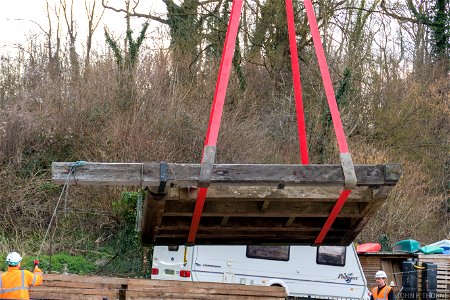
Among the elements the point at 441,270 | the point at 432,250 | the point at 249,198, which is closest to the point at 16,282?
the point at 249,198

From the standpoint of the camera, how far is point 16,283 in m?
8.67

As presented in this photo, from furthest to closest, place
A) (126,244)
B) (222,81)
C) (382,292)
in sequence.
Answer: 1. (126,244)
2. (382,292)
3. (222,81)

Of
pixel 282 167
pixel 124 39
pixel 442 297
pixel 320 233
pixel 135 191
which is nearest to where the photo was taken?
pixel 282 167

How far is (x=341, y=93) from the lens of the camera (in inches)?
1032

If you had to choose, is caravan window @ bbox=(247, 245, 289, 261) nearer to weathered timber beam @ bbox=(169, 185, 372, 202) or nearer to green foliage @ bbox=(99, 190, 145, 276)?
green foliage @ bbox=(99, 190, 145, 276)

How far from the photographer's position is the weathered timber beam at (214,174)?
24.3ft

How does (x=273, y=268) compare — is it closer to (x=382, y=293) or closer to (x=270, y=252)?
(x=270, y=252)

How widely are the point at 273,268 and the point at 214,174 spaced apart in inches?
308

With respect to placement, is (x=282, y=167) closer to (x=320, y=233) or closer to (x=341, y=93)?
(x=320, y=233)

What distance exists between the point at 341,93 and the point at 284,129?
8.23ft

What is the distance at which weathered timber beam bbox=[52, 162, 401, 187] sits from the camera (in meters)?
7.42

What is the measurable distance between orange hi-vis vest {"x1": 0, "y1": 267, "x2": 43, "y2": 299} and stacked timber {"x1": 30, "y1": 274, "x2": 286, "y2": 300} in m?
1.49

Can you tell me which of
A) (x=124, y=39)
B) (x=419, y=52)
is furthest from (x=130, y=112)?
(x=419, y=52)

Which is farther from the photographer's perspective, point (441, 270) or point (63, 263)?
point (63, 263)
